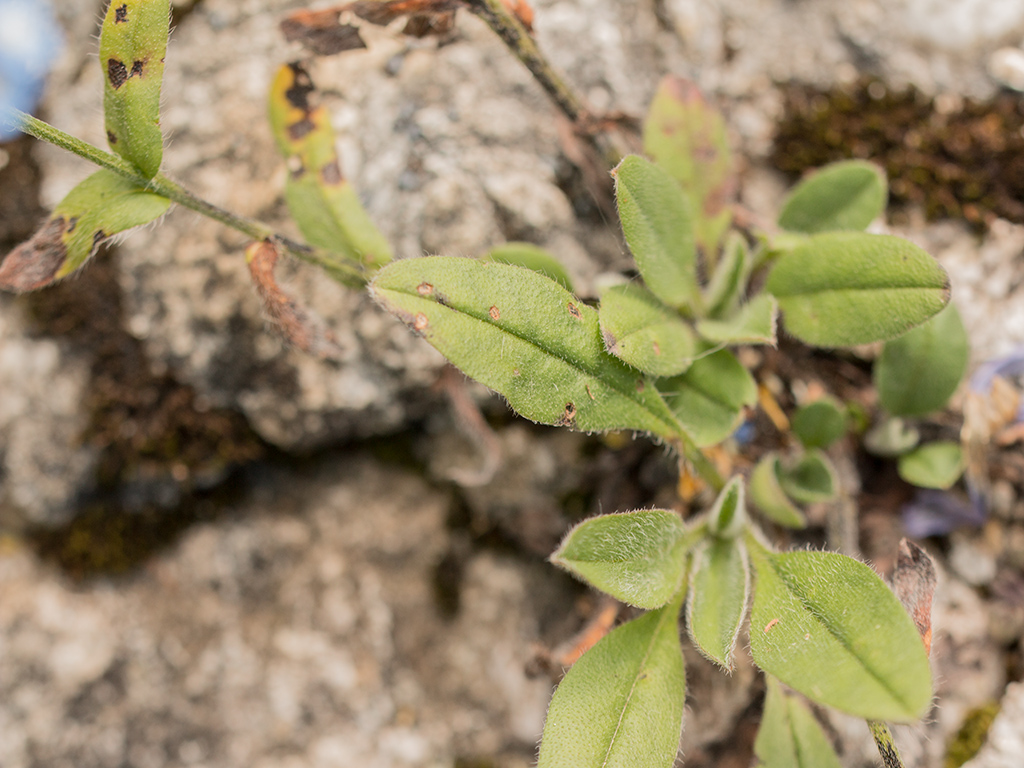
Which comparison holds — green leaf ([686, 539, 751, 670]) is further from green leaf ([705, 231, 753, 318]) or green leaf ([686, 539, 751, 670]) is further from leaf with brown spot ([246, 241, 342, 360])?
leaf with brown spot ([246, 241, 342, 360])

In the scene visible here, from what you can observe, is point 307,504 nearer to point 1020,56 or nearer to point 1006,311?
point 1006,311

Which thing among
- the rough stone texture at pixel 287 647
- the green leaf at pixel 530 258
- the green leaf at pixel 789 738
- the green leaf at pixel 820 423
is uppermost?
the green leaf at pixel 530 258

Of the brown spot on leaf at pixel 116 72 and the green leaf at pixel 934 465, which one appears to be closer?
the brown spot on leaf at pixel 116 72

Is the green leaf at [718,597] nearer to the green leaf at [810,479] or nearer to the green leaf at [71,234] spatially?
the green leaf at [810,479]

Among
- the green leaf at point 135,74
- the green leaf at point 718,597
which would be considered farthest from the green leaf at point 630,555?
the green leaf at point 135,74

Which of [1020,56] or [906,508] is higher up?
[1020,56]

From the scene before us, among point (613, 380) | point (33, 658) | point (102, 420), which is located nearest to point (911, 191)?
point (613, 380)

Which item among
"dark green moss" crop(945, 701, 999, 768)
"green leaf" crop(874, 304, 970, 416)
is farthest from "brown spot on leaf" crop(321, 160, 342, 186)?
"dark green moss" crop(945, 701, 999, 768)
